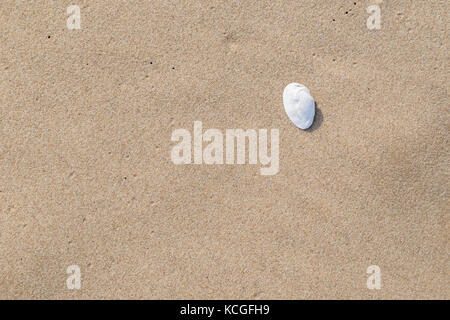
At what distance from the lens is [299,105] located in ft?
7.82

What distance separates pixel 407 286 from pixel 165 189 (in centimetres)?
149

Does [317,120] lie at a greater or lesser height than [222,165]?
greater

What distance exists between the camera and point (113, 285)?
7.98 ft

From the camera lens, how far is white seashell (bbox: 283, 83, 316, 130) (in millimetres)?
2393

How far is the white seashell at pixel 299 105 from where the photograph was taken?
2393mm

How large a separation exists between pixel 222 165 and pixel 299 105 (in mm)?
550

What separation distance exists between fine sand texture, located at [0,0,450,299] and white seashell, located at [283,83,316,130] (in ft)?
0.15

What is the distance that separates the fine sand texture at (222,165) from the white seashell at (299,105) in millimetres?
46

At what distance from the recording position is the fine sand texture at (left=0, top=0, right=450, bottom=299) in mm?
2432

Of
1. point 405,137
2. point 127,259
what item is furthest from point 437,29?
point 127,259

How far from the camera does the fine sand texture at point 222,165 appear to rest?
2.43m

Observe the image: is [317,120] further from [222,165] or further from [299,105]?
[222,165]

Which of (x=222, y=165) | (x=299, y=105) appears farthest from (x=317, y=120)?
(x=222, y=165)
